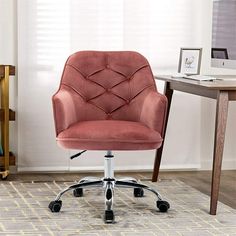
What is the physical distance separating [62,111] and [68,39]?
4.11 feet

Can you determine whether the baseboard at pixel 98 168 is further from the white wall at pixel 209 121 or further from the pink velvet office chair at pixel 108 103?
the pink velvet office chair at pixel 108 103

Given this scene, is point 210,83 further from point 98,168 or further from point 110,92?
point 98,168

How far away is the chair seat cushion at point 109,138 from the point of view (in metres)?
3.49

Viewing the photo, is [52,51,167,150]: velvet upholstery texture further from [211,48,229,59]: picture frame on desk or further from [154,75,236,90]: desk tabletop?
[211,48,229,59]: picture frame on desk

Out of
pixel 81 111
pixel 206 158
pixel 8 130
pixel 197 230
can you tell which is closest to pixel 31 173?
pixel 8 130

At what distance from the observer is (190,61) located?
14.3 ft

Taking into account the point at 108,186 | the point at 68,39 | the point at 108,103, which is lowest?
the point at 108,186

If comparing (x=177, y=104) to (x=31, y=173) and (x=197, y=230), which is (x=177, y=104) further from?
(x=197, y=230)

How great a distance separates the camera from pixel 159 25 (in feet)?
16.1

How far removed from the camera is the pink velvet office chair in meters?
3.62

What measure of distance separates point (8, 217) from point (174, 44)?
207 centimetres

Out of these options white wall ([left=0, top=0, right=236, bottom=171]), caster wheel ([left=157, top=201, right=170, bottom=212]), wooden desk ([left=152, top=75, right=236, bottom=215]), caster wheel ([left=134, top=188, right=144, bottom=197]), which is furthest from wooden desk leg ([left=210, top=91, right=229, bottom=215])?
white wall ([left=0, top=0, right=236, bottom=171])

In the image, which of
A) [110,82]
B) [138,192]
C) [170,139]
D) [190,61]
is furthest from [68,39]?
[138,192]

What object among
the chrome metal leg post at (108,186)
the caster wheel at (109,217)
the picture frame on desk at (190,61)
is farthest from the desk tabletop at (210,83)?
the caster wheel at (109,217)
